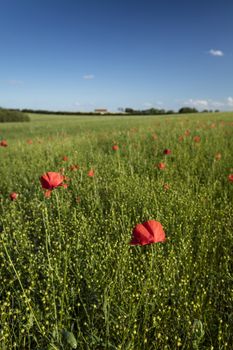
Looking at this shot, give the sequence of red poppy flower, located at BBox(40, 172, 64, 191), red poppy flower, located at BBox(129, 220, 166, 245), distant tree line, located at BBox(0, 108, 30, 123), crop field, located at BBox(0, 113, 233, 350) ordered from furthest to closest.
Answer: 1. distant tree line, located at BBox(0, 108, 30, 123)
2. red poppy flower, located at BBox(40, 172, 64, 191)
3. crop field, located at BBox(0, 113, 233, 350)
4. red poppy flower, located at BBox(129, 220, 166, 245)

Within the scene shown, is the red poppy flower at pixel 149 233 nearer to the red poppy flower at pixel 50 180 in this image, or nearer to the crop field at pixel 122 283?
the crop field at pixel 122 283

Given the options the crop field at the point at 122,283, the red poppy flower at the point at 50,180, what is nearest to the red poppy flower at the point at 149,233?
the crop field at the point at 122,283

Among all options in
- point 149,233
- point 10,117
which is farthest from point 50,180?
point 10,117

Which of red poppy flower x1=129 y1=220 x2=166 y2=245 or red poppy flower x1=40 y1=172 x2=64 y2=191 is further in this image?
red poppy flower x1=40 y1=172 x2=64 y2=191

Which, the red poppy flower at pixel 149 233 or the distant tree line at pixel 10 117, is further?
the distant tree line at pixel 10 117

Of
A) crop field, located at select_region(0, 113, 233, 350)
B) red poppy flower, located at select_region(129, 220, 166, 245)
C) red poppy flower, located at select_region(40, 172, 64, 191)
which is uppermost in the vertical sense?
red poppy flower, located at select_region(40, 172, 64, 191)

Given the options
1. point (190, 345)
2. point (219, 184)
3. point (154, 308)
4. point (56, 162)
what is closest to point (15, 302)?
point (154, 308)

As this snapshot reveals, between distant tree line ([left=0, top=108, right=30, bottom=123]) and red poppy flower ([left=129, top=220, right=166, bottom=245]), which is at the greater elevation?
red poppy flower ([left=129, top=220, right=166, bottom=245])

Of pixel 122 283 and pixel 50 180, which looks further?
pixel 122 283

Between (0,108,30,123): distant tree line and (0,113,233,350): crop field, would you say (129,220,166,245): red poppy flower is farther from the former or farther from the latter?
(0,108,30,123): distant tree line

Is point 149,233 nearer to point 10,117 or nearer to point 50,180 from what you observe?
point 50,180

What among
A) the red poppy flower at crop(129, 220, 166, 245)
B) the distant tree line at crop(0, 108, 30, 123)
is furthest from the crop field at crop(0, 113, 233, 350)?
the distant tree line at crop(0, 108, 30, 123)

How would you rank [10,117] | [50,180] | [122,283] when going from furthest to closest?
[10,117]
[122,283]
[50,180]

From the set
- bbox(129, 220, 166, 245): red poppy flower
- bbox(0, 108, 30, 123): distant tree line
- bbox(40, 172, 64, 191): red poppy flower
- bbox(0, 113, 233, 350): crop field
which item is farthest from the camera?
bbox(0, 108, 30, 123): distant tree line
